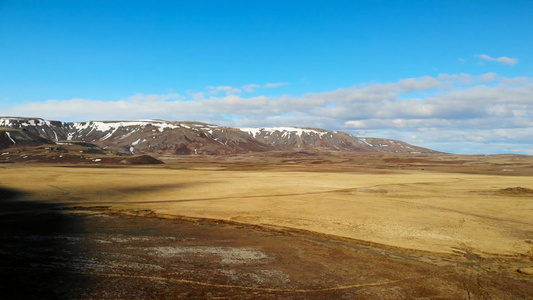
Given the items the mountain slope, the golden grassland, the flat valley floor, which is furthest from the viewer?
the mountain slope

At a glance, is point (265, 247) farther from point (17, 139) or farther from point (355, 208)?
point (17, 139)

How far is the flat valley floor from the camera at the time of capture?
12.8 m

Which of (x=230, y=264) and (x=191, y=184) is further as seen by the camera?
(x=191, y=184)

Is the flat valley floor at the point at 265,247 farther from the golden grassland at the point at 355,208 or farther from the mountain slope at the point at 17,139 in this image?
the mountain slope at the point at 17,139

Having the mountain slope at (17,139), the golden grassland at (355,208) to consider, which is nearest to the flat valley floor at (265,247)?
the golden grassland at (355,208)

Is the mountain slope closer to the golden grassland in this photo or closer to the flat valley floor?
the golden grassland

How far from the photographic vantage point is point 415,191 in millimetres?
42156

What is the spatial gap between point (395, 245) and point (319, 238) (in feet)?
13.6

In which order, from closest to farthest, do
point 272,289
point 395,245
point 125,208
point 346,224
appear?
point 272,289
point 395,245
point 346,224
point 125,208

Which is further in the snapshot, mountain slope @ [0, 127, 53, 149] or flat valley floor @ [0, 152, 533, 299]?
mountain slope @ [0, 127, 53, 149]

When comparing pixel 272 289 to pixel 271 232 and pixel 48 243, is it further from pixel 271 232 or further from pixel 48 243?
pixel 48 243

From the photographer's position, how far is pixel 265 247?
18547 millimetres

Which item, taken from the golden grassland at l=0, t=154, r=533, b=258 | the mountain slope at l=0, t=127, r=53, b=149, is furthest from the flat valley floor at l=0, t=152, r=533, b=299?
the mountain slope at l=0, t=127, r=53, b=149

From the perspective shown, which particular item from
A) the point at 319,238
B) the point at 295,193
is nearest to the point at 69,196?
the point at 295,193
